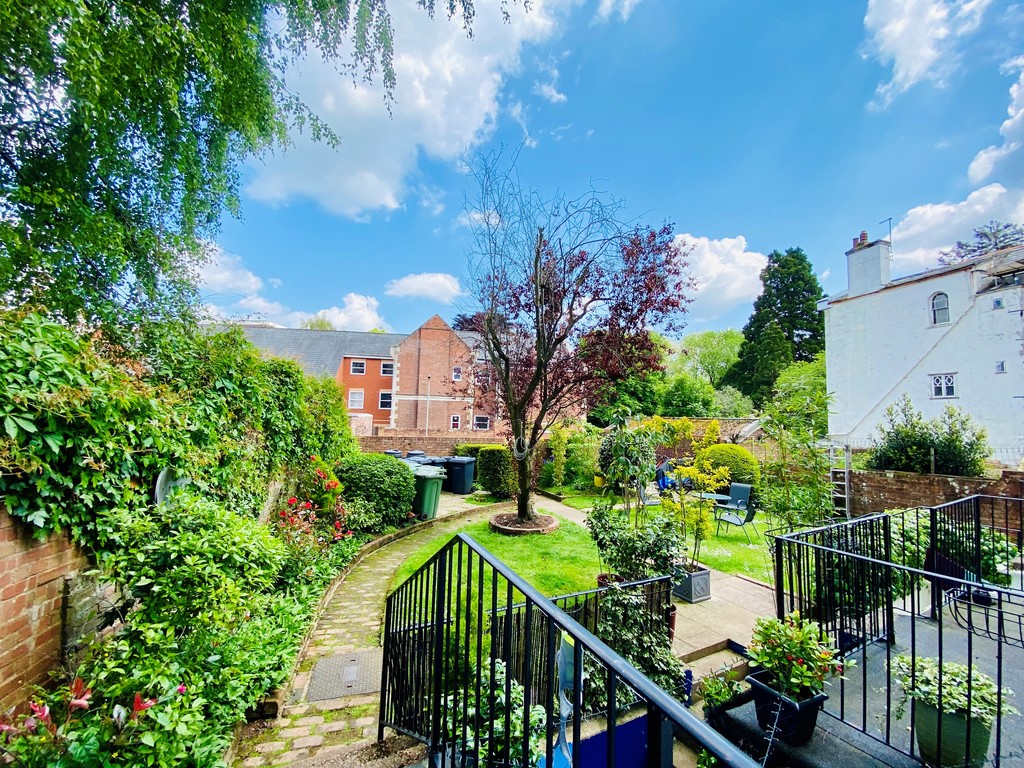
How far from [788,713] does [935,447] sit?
8.49 meters

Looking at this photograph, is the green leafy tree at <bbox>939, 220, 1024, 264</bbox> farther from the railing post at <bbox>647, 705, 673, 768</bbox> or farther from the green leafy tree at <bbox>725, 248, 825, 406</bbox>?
the railing post at <bbox>647, 705, 673, 768</bbox>

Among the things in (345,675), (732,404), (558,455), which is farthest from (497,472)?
(732,404)

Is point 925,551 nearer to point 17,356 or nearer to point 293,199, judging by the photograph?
point 17,356

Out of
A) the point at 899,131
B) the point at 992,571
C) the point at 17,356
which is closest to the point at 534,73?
the point at 899,131

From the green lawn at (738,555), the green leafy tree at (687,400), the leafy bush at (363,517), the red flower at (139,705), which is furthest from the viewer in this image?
the green leafy tree at (687,400)

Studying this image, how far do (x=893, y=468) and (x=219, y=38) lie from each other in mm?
13082

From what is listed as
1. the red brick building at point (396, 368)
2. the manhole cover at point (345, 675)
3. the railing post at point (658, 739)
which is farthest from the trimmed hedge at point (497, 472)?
the red brick building at point (396, 368)

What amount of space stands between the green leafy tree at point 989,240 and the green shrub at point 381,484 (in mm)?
27605

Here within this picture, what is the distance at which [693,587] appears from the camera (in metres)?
5.00

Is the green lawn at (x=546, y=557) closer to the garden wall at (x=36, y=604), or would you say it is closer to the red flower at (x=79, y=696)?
the garden wall at (x=36, y=604)

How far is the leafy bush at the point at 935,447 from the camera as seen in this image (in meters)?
7.79

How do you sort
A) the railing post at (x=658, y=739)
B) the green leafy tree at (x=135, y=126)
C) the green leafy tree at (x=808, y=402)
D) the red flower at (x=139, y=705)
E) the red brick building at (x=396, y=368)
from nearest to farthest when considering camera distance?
the railing post at (x=658, y=739) → the red flower at (x=139, y=705) → the green leafy tree at (x=135, y=126) → the green leafy tree at (x=808, y=402) → the red brick building at (x=396, y=368)

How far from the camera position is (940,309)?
14.4 m

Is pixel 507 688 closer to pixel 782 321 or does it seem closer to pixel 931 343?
pixel 931 343
